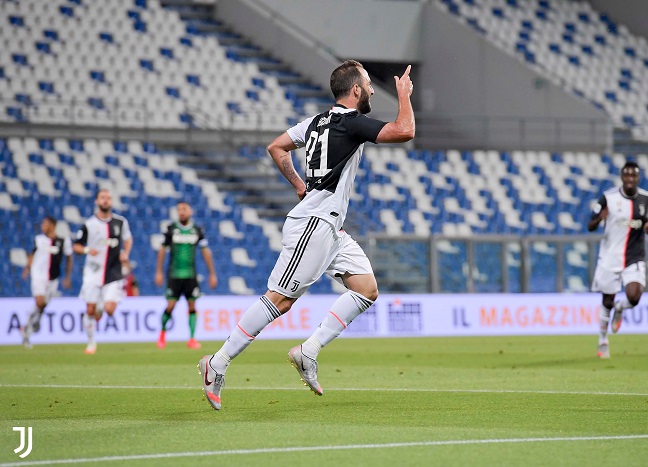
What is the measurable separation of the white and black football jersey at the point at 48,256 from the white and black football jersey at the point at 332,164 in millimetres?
13147

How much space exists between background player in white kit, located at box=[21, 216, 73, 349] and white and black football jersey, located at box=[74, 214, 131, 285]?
2.32 m

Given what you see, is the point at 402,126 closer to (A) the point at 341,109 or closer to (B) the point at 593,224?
(A) the point at 341,109

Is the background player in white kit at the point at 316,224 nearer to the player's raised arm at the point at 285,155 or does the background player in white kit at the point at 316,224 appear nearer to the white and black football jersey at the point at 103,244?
the player's raised arm at the point at 285,155

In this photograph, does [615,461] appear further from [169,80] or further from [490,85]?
[490,85]

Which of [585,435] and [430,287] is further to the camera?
[430,287]

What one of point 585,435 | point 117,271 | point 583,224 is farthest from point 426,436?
point 583,224

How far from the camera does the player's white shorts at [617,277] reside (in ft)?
50.3

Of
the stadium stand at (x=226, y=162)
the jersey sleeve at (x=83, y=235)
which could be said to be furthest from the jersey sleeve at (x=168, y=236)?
the stadium stand at (x=226, y=162)

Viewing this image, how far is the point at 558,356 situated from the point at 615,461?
10427 mm

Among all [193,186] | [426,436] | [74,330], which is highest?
[426,436]

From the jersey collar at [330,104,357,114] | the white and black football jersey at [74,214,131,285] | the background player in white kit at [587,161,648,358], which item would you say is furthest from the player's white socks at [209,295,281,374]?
the white and black football jersey at [74,214,131,285]

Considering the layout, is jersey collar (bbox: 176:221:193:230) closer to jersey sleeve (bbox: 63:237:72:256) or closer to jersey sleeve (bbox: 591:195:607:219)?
jersey sleeve (bbox: 63:237:72:256)

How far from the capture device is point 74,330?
22.4m

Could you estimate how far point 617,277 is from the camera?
15.5m
